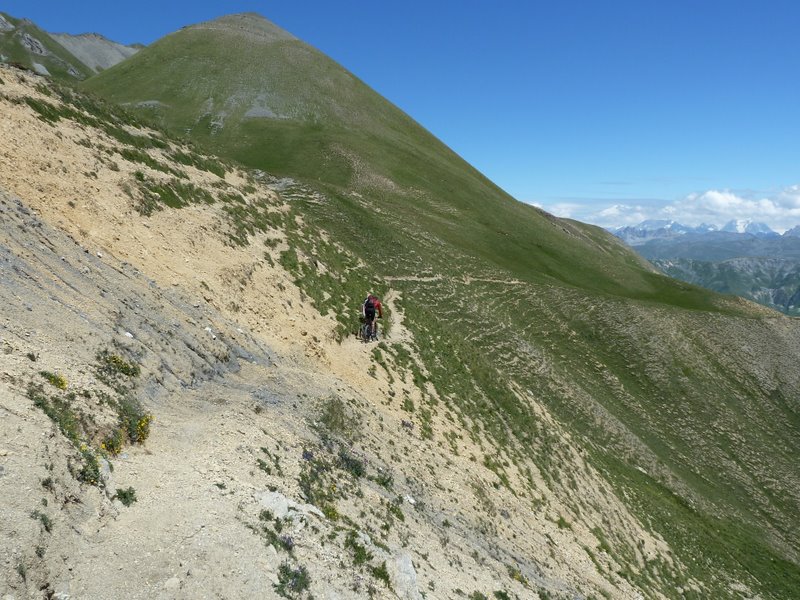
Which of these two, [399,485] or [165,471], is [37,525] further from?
[399,485]

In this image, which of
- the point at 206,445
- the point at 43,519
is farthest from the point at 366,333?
the point at 43,519

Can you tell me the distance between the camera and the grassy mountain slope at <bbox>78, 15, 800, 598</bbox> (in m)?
30.9

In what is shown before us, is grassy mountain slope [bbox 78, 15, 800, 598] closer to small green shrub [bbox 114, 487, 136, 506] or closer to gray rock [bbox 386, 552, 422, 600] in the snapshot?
gray rock [bbox 386, 552, 422, 600]

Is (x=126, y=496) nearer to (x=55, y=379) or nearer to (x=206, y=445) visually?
(x=206, y=445)

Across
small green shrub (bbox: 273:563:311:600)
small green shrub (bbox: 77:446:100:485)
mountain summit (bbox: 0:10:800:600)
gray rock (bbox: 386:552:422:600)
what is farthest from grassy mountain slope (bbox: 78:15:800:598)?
small green shrub (bbox: 77:446:100:485)

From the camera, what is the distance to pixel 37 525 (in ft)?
27.1

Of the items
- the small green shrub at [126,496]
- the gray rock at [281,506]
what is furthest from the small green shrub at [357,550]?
the small green shrub at [126,496]

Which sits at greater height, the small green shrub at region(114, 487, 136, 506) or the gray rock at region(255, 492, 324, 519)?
the small green shrub at region(114, 487, 136, 506)

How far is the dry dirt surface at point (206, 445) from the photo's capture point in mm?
9266

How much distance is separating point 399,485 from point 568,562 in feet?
34.5

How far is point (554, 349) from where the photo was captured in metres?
54.3

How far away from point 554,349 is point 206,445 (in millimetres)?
47301

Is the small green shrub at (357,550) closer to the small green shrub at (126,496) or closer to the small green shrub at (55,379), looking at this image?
the small green shrub at (126,496)

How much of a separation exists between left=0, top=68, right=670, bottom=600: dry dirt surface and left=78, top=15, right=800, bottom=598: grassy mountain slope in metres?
2.73
